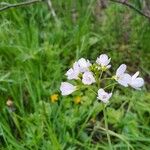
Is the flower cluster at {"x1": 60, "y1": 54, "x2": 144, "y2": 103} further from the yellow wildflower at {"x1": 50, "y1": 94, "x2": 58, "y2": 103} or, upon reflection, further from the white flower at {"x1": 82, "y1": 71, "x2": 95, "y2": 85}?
the yellow wildflower at {"x1": 50, "y1": 94, "x2": 58, "y2": 103}

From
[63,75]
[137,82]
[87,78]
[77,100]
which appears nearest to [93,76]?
[87,78]

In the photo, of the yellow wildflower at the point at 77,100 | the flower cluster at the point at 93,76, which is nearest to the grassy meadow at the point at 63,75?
the yellow wildflower at the point at 77,100

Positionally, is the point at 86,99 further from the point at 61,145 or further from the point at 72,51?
the point at 72,51

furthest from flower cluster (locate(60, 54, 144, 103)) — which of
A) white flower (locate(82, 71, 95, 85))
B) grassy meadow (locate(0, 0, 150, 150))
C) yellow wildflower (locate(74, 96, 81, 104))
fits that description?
yellow wildflower (locate(74, 96, 81, 104))

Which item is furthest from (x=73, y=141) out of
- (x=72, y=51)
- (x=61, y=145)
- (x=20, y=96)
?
(x=72, y=51)

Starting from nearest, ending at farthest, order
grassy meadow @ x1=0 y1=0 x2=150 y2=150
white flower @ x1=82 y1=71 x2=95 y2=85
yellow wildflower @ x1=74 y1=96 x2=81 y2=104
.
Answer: white flower @ x1=82 y1=71 x2=95 y2=85, grassy meadow @ x1=0 y1=0 x2=150 y2=150, yellow wildflower @ x1=74 y1=96 x2=81 y2=104

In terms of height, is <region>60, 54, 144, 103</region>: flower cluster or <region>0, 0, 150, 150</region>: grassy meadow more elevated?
<region>60, 54, 144, 103</region>: flower cluster

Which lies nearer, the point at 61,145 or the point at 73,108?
the point at 61,145

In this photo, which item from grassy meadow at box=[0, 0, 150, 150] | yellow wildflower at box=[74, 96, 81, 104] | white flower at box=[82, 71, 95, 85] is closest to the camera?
white flower at box=[82, 71, 95, 85]

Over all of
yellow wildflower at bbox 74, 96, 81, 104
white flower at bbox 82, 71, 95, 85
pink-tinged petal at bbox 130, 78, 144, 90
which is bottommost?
yellow wildflower at bbox 74, 96, 81, 104

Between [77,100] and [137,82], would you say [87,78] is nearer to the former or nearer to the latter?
[137,82]
